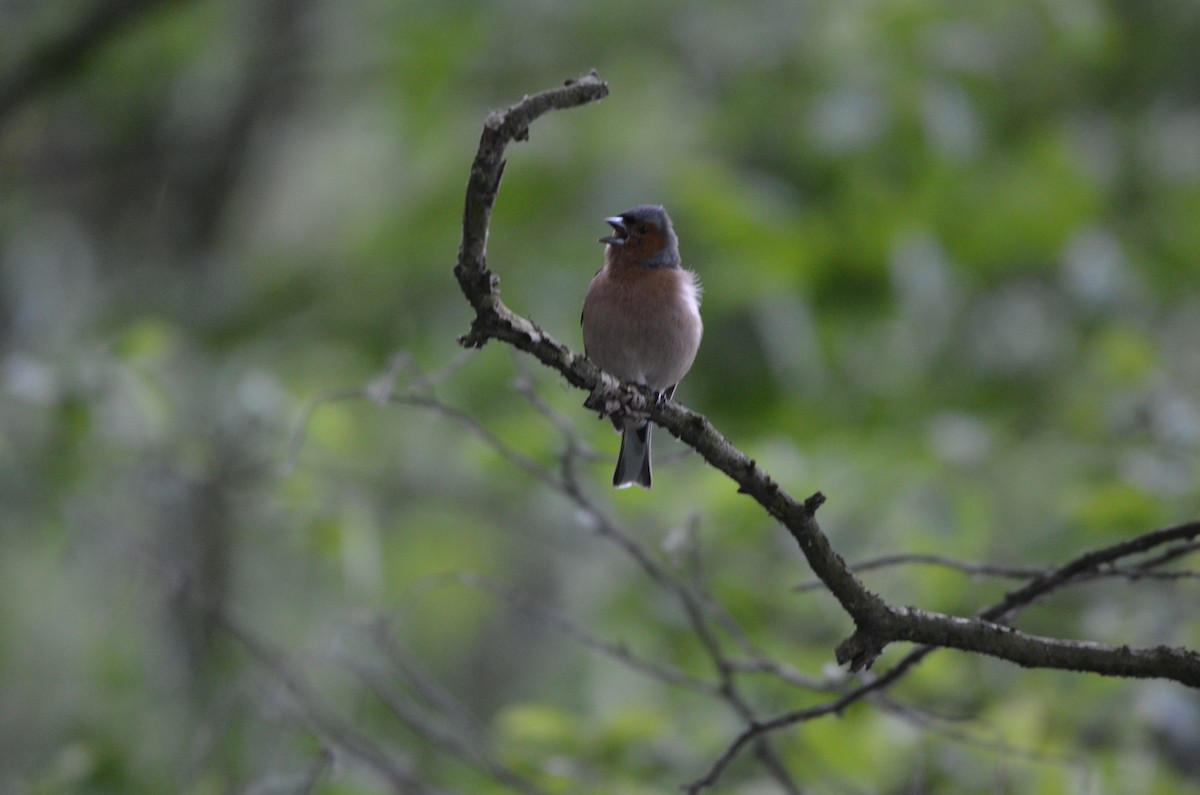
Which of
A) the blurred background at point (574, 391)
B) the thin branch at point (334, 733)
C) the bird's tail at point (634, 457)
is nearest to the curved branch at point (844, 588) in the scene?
the blurred background at point (574, 391)

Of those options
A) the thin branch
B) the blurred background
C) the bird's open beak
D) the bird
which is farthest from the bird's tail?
the thin branch

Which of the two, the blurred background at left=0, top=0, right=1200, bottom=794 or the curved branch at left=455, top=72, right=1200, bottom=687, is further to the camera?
the blurred background at left=0, top=0, right=1200, bottom=794

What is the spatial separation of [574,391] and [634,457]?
2175 mm

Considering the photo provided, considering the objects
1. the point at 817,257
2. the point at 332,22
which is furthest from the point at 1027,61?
the point at 332,22

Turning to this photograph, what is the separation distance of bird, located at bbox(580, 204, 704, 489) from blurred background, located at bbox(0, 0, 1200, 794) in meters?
0.48

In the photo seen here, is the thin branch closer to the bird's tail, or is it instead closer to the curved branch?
the bird's tail

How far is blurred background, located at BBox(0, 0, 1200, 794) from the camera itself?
4590mm

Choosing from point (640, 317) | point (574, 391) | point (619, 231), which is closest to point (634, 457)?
point (640, 317)

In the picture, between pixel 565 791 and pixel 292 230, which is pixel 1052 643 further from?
pixel 292 230

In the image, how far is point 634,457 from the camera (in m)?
4.24

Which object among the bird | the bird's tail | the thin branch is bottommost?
the thin branch

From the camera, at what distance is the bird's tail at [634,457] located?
4125mm

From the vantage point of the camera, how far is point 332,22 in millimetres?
9711

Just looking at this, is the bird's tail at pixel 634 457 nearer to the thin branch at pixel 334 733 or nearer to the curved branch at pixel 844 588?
the thin branch at pixel 334 733
